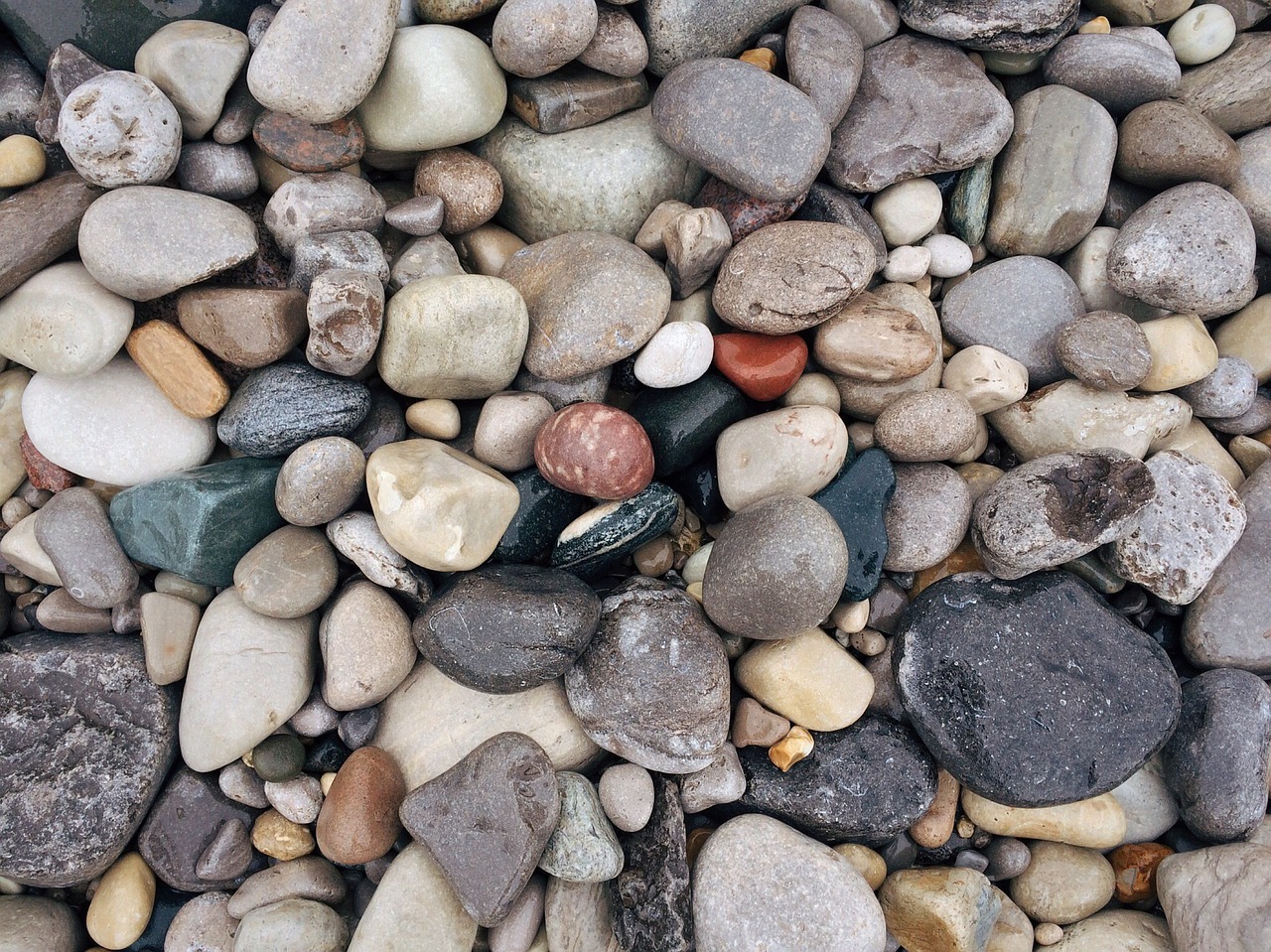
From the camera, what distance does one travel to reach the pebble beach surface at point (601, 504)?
240 centimetres

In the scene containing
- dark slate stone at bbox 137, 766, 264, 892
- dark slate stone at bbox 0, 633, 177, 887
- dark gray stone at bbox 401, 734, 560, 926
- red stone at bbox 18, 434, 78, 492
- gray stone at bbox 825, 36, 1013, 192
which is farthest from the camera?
gray stone at bbox 825, 36, 1013, 192

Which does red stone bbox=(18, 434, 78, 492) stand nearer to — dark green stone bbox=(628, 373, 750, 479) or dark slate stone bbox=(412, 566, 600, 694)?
dark slate stone bbox=(412, 566, 600, 694)

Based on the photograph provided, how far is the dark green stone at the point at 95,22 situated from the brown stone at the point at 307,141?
1.41 feet

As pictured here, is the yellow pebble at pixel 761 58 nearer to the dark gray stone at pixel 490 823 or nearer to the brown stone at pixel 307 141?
the brown stone at pixel 307 141

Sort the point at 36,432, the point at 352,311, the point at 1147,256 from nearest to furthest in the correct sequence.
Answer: the point at 352,311 → the point at 36,432 → the point at 1147,256

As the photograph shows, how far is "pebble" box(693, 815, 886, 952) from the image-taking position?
2373mm

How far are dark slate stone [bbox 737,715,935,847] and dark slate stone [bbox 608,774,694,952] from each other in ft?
0.89

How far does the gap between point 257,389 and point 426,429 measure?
53 cm

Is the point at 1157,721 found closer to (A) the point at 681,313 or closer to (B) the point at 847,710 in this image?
(B) the point at 847,710

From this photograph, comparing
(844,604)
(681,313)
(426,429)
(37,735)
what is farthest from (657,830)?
(37,735)

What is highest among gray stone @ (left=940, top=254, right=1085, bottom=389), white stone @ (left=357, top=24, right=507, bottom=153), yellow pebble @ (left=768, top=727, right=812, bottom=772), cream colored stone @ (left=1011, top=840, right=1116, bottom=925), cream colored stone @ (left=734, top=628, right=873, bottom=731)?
white stone @ (left=357, top=24, right=507, bottom=153)

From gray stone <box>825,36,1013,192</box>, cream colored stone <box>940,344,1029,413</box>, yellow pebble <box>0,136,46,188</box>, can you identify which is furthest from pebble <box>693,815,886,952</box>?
yellow pebble <box>0,136,46,188</box>

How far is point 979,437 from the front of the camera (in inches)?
112

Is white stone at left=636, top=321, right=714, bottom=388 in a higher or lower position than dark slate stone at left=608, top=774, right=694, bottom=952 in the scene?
higher
